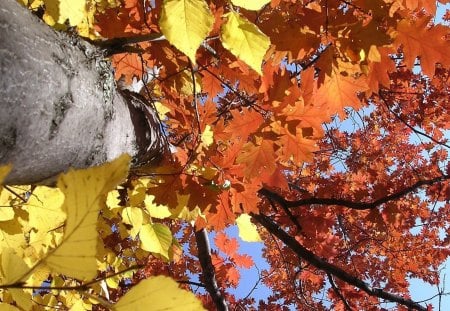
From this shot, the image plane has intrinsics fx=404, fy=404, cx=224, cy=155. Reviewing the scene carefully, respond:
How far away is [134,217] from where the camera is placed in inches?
77.7

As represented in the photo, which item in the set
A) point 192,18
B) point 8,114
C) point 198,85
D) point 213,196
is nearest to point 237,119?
point 213,196

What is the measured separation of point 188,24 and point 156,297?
67 centimetres

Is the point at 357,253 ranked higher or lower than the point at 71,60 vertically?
higher

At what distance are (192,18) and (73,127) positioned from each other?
1.21ft

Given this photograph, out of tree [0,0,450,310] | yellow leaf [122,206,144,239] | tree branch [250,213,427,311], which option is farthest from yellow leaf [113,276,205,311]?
tree branch [250,213,427,311]

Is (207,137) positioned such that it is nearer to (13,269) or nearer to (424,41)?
(424,41)

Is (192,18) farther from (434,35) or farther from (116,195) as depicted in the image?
(116,195)

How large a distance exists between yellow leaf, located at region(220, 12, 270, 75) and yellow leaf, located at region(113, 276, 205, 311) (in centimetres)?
77

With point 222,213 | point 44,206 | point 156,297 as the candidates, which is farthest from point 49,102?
point 222,213

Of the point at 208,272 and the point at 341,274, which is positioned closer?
the point at 341,274

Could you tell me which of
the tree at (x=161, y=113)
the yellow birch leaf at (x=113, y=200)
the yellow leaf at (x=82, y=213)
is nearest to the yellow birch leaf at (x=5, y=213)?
the tree at (x=161, y=113)

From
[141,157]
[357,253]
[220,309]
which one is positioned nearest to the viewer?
[141,157]

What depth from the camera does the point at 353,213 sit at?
714 cm

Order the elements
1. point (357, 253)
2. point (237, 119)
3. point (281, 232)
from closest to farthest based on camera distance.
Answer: point (237, 119), point (281, 232), point (357, 253)
